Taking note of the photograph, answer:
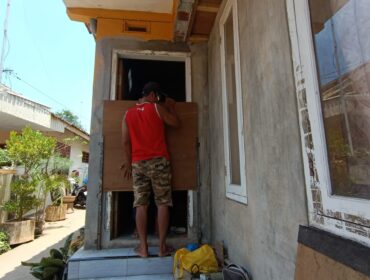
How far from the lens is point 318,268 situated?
3.43ft

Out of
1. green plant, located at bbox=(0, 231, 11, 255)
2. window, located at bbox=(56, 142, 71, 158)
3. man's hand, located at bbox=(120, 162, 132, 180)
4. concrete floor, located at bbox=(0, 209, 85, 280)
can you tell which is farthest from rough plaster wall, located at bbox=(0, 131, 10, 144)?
man's hand, located at bbox=(120, 162, 132, 180)

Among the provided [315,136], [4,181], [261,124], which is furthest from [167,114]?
[4,181]

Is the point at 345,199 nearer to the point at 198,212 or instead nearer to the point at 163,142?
the point at 163,142

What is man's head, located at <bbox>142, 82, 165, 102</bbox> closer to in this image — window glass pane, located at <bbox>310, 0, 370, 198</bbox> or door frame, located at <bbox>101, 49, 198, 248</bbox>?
door frame, located at <bbox>101, 49, 198, 248</bbox>

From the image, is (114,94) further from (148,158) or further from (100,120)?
(148,158)

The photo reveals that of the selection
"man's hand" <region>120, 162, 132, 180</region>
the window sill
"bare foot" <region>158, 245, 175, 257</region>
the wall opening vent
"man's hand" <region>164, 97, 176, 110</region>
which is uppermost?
the wall opening vent

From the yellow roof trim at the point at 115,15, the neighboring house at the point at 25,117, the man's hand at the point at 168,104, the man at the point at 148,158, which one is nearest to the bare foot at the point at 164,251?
the man at the point at 148,158

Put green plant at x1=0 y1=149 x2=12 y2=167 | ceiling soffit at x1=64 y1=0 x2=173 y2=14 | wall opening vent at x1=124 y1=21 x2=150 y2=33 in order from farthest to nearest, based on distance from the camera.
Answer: green plant at x1=0 y1=149 x2=12 y2=167, wall opening vent at x1=124 y1=21 x2=150 y2=33, ceiling soffit at x1=64 y1=0 x2=173 y2=14

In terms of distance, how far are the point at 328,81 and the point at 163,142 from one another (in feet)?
6.27

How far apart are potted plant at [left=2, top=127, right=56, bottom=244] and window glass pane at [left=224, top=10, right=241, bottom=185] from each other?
17.0 feet

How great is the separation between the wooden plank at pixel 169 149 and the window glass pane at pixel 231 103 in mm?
781

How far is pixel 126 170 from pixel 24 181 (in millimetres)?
4201

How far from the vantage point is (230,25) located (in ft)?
8.54

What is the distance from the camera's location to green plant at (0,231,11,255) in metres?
5.06
